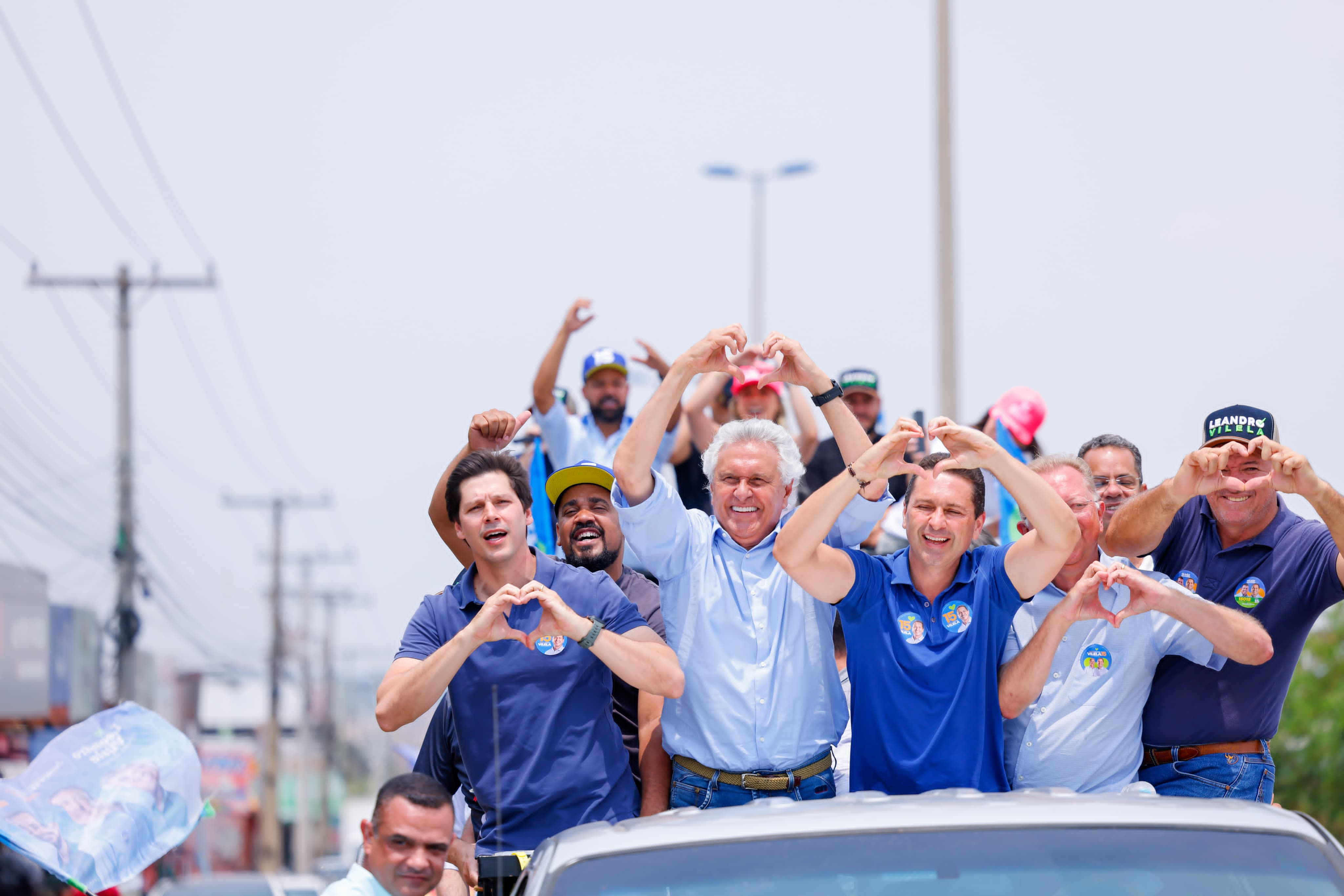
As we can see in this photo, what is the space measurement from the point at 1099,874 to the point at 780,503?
2.10m

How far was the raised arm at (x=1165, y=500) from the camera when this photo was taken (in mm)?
4586

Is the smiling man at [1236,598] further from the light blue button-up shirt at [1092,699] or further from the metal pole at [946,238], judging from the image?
the metal pole at [946,238]

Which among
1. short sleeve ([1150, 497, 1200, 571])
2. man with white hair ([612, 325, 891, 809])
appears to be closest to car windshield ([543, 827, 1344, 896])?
man with white hair ([612, 325, 891, 809])

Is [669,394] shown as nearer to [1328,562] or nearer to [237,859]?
[1328,562]

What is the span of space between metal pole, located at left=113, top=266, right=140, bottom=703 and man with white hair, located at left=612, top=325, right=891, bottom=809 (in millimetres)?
22408

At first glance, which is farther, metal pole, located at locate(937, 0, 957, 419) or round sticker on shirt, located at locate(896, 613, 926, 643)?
metal pole, located at locate(937, 0, 957, 419)

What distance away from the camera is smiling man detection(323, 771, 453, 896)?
371cm

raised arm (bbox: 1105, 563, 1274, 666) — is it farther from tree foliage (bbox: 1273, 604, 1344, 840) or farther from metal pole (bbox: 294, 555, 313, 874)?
metal pole (bbox: 294, 555, 313, 874)

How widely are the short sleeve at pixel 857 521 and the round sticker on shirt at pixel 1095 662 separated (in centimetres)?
76

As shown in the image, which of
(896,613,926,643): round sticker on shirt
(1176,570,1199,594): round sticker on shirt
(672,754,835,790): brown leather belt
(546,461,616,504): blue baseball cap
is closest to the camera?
(896,613,926,643): round sticker on shirt

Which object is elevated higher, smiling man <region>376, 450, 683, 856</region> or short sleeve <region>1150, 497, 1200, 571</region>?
short sleeve <region>1150, 497, 1200, 571</region>

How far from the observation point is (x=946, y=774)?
13.9 feet

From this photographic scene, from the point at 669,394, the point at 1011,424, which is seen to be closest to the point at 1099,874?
the point at 669,394

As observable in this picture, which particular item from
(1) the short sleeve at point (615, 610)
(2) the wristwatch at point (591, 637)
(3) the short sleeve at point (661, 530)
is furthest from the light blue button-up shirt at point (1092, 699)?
(2) the wristwatch at point (591, 637)
